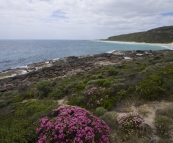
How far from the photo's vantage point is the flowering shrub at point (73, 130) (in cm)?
453

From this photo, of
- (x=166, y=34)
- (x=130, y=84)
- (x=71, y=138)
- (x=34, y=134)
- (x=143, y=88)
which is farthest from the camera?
(x=166, y=34)

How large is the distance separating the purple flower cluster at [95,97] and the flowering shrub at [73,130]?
3431 millimetres

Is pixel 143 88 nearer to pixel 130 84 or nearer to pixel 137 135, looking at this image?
pixel 130 84

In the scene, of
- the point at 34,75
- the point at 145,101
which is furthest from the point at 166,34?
the point at 145,101

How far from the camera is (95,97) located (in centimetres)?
938

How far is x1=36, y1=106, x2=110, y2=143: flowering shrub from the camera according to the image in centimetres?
453

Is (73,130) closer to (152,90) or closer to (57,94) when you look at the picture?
(152,90)

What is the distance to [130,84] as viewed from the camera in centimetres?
1012

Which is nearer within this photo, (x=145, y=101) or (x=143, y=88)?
(x=145, y=101)

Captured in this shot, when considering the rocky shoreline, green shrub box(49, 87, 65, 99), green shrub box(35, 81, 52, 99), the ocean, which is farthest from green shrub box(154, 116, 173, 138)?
the ocean

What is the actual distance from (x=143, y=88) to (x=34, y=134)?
21.4 feet

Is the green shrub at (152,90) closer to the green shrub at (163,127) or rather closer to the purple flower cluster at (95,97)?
the purple flower cluster at (95,97)

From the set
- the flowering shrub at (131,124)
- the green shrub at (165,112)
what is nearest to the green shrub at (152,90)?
the green shrub at (165,112)

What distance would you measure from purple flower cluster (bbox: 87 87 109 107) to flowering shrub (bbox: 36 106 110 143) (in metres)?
3.43
